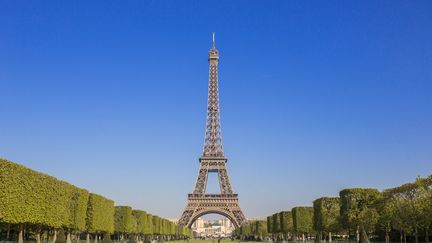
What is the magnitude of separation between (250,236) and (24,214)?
90.9 metres

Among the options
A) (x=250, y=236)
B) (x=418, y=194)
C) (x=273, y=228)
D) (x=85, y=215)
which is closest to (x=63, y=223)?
(x=85, y=215)

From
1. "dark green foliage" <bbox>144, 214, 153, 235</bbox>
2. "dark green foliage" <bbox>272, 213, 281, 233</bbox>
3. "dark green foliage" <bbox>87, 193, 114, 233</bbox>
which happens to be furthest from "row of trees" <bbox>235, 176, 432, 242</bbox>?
"dark green foliage" <bbox>144, 214, 153, 235</bbox>

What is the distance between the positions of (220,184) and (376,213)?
197ft

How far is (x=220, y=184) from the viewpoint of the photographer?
111 metres

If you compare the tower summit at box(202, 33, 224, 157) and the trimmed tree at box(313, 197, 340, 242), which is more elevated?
the tower summit at box(202, 33, 224, 157)

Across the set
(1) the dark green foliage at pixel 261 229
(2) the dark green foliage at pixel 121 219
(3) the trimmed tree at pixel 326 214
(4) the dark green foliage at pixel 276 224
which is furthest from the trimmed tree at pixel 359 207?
(1) the dark green foliage at pixel 261 229

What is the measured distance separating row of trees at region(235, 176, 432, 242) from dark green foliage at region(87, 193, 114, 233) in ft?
81.0

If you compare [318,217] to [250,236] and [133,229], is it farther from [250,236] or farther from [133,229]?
[250,236]

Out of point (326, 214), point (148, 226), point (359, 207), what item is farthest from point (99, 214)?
point (148, 226)

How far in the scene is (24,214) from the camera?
1422 inches

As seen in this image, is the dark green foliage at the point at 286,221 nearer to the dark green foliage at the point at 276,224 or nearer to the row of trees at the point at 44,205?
the dark green foliage at the point at 276,224

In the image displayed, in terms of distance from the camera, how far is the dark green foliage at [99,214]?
53312mm

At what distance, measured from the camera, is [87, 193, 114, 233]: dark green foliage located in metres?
53.3

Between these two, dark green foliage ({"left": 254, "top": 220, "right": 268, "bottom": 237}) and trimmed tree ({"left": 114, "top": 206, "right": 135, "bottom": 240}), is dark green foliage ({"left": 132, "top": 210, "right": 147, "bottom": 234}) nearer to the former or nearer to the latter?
trimmed tree ({"left": 114, "top": 206, "right": 135, "bottom": 240})
